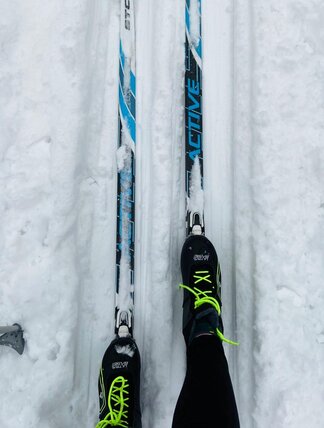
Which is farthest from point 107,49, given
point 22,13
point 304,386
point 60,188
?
point 304,386

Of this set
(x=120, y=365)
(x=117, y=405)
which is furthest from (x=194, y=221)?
(x=117, y=405)

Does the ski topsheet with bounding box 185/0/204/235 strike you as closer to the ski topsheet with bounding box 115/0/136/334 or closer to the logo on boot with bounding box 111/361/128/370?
the ski topsheet with bounding box 115/0/136/334

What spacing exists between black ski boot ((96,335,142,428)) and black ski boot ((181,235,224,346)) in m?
0.22

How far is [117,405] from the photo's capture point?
4.35 feet

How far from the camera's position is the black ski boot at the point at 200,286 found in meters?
1.32

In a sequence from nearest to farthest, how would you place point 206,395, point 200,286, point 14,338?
point 206,395, point 14,338, point 200,286

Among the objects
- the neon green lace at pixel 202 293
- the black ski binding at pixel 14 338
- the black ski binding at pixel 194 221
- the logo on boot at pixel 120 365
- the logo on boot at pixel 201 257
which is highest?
the black ski binding at pixel 194 221

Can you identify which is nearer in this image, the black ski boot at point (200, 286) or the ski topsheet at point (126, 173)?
the black ski boot at point (200, 286)

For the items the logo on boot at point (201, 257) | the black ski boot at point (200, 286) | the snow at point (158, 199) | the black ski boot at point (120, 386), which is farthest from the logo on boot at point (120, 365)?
the logo on boot at point (201, 257)

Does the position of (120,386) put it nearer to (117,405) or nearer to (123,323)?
(117,405)

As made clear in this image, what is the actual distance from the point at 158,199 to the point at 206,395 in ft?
2.21

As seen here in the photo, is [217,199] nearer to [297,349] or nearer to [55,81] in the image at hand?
[297,349]

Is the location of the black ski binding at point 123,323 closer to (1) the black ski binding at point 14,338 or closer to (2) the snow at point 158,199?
(2) the snow at point 158,199

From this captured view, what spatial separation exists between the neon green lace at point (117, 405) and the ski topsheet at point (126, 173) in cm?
→ 18
